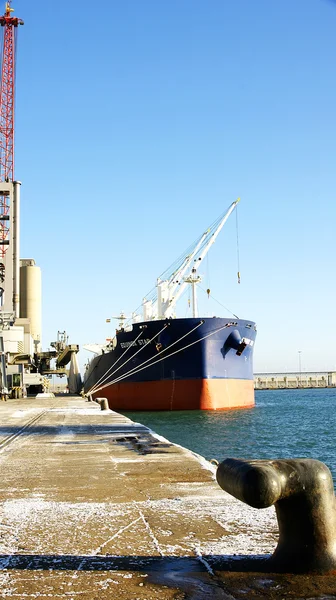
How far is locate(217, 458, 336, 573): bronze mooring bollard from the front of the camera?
3.44 meters

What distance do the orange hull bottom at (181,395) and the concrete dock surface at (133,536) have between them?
81.0 feet

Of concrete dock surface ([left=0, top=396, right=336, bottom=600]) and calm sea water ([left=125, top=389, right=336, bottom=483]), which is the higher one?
concrete dock surface ([left=0, top=396, right=336, bottom=600])

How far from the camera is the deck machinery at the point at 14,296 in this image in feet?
143

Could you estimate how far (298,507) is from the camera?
140 inches

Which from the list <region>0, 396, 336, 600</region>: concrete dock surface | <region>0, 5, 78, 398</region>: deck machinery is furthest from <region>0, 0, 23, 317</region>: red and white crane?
<region>0, 396, 336, 600</region>: concrete dock surface

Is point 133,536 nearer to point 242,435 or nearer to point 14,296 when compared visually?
point 242,435

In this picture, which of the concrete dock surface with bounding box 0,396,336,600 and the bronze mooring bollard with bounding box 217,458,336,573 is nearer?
the concrete dock surface with bounding box 0,396,336,600

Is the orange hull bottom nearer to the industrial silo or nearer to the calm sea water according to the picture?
the calm sea water

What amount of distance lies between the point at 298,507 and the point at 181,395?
1158 inches

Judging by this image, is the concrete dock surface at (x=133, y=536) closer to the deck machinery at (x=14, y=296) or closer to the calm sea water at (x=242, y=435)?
the calm sea water at (x=242, y=435)

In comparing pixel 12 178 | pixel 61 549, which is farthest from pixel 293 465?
pixel 12 178

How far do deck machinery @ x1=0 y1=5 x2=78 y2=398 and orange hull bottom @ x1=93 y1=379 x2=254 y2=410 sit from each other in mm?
6833

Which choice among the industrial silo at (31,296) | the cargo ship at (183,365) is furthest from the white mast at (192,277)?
the industrial silo at (31,296)

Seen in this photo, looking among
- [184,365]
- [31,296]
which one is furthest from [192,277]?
[31,296]
